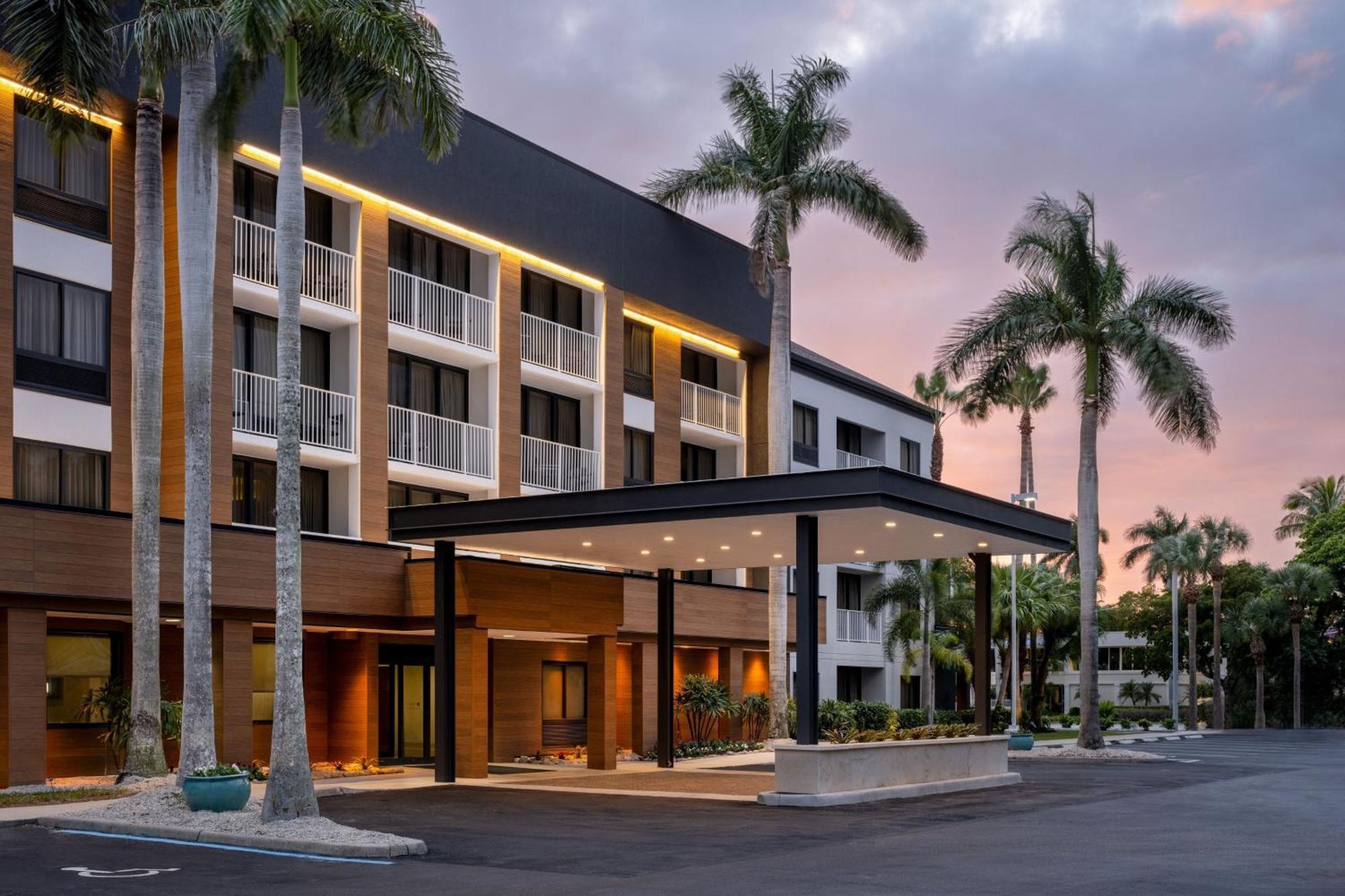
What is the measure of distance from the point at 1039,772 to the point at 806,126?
58.6 feet

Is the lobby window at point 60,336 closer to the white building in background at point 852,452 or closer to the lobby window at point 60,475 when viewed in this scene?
the lobby window at point 60,475

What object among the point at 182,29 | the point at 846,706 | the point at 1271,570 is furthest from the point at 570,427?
the point at 1271,570

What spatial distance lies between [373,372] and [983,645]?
1401cm

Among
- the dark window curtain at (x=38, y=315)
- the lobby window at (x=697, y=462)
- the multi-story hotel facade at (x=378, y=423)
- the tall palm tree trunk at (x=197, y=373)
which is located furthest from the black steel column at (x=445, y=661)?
the lobby window at (x=697, y=462)

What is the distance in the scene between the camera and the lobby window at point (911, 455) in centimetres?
5938

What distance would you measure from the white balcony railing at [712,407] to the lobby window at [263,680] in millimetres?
16831

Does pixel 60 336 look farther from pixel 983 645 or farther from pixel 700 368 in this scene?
pixel 700 368

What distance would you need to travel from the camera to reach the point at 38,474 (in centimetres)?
2555

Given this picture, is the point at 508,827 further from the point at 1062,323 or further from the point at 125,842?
the point at 1062,323

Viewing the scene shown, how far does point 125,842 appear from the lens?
18.3 meters

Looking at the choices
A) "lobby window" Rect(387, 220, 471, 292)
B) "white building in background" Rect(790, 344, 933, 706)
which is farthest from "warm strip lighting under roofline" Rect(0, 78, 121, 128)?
"white building in background" Rect(790, 344, 933, 706)

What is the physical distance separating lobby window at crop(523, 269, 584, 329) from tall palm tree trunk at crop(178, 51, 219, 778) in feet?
47.3

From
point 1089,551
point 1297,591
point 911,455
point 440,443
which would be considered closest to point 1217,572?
point 1297,591

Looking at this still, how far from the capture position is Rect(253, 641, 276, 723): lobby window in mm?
29594
